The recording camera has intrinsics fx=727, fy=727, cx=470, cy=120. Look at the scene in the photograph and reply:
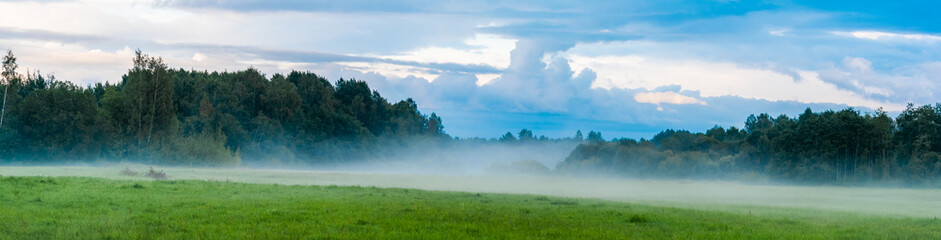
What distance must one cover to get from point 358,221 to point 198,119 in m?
96.1

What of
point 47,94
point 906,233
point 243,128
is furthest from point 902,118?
point 47,94

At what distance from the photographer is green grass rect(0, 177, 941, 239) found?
17.8 m

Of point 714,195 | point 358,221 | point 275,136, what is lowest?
point 358,221

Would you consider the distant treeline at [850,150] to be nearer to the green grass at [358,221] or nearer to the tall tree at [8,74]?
the green grass at [358,221]

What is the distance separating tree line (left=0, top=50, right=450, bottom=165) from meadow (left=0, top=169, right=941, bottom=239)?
2592 inches

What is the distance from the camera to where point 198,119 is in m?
108

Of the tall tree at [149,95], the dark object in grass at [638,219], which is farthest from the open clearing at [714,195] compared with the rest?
the tall tree at [149,95]

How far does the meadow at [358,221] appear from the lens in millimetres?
17797

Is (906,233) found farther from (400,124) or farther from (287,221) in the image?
(400,124)

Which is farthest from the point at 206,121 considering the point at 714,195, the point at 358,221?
the point at 358,221

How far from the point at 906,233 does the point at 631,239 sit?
8.33 m

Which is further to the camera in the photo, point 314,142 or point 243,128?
point 314,142

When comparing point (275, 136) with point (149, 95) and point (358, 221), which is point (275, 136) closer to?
point (149, 95)

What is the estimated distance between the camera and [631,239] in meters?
17.6
